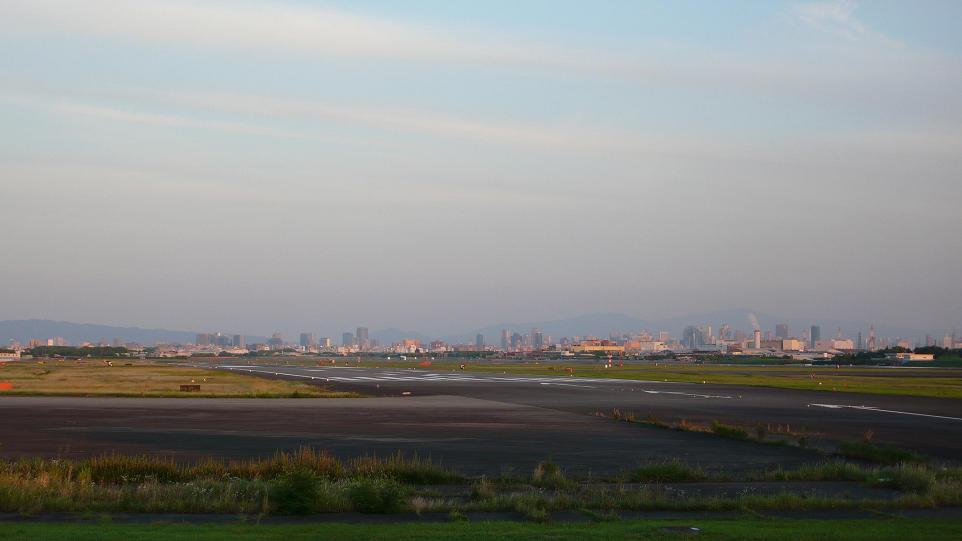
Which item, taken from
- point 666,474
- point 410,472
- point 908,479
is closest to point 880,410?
point 908,479

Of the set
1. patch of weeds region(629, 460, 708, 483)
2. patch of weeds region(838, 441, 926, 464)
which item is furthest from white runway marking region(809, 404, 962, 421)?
patch of weeds region(629, 460, 708, 483)

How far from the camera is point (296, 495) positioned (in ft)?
54.5

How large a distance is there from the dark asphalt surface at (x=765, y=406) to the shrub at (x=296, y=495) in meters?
21.4

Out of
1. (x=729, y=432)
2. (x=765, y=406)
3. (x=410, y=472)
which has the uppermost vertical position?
(x=410, y=472)

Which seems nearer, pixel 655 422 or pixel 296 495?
pixel 296 495

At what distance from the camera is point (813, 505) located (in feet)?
58.8

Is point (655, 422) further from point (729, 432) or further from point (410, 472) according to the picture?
point (410, 472)

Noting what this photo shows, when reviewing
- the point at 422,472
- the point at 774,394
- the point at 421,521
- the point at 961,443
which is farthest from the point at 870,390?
the point at 421,521

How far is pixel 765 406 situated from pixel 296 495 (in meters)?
41.4

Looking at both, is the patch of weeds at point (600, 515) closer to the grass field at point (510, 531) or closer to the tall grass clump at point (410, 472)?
the grass field at point (510, 531)

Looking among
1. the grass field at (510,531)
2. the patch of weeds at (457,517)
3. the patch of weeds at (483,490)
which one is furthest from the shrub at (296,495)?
the patch of weeds at (483,490)

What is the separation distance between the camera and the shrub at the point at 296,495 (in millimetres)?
16453

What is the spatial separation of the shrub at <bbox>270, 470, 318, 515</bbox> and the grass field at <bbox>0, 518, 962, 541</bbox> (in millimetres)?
1200

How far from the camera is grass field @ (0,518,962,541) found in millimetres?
14094
